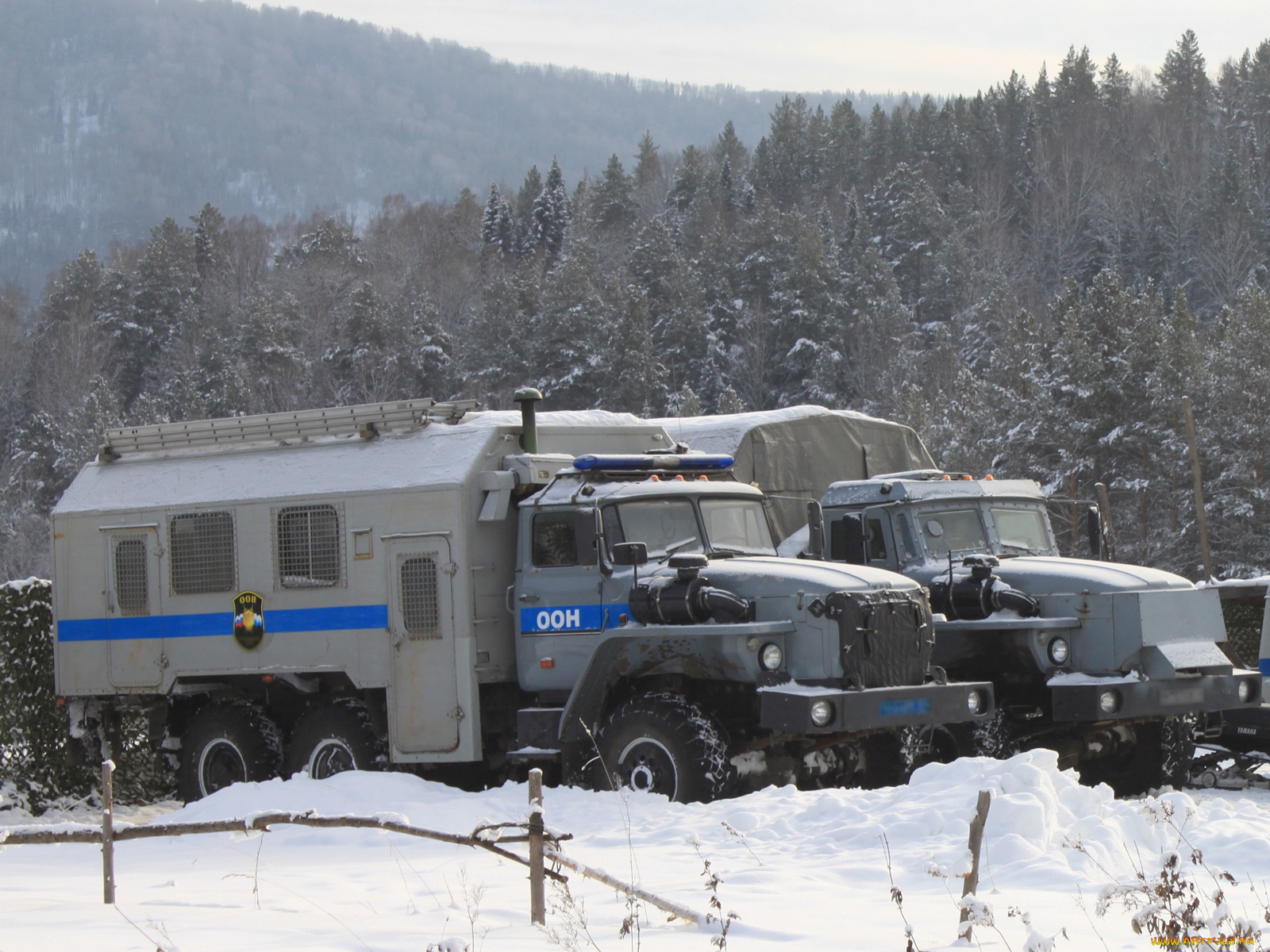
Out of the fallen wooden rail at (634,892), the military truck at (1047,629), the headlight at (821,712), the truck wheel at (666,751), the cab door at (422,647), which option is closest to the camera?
the fallen wooden rail at (634,892)

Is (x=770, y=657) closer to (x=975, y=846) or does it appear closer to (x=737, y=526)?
(x=737, y=526)

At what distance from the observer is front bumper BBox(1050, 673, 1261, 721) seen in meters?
11.9

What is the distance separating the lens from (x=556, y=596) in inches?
463

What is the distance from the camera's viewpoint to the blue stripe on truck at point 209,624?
41.0 ft

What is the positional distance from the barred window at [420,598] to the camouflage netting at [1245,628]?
374 inches

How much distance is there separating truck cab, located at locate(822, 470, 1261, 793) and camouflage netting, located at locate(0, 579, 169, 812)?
7.12 metres

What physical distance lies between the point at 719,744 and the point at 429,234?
10981 centimetres

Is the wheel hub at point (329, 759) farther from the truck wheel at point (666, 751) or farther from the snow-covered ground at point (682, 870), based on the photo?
the truck wheel at point (666, 751)

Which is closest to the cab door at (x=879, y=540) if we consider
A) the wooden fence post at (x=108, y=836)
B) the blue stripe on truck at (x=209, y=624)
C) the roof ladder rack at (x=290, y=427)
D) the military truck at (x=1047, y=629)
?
the military truck at (x=1047, y=629)

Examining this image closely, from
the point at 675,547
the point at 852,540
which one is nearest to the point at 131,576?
the point at 675,547

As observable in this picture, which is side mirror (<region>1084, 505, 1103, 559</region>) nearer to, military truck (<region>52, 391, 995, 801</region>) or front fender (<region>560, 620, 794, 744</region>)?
military truck (<region>52, 391, 995, 801</region>)

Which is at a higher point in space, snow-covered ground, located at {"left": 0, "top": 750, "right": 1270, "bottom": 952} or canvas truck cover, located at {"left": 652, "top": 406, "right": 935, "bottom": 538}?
canvas truck cover, located at {"left": 652, "top": 406, "right": 935, "bottom": 538}

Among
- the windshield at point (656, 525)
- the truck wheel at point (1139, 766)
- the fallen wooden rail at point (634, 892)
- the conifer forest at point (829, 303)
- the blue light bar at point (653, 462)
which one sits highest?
the conifer forest at point (829, 303)

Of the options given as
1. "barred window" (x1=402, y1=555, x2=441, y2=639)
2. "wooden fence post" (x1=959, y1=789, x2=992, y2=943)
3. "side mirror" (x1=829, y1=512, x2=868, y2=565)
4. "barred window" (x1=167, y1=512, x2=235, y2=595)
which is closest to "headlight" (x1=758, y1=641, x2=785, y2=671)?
"barred window" (x1=402, y1=555, x2=441, y2=639)
